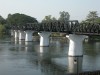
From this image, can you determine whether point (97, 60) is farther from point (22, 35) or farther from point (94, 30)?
point (22, 35)

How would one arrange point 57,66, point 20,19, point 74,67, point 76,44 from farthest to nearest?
1. point 20,19
2. point 76,44
3. point 57,66
4. point 74,67

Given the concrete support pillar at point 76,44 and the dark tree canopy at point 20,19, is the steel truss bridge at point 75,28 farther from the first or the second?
the dark tree canopy at point 20,19

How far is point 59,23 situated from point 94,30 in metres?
16.9

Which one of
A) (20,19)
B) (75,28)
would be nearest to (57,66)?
(75,28)

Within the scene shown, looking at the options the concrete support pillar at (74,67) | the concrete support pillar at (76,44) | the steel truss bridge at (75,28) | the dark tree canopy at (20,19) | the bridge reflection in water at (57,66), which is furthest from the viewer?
the dark tree canopy at (20,19)

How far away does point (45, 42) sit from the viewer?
83.8 m

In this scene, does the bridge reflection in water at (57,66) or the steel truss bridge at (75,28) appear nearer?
the bridge reflection in water at (57,66)

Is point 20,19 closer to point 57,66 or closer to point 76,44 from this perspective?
point 76,44

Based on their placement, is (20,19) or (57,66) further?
(20,19)

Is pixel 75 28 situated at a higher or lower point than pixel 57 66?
higher

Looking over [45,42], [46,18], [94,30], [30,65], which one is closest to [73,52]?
[94,30]

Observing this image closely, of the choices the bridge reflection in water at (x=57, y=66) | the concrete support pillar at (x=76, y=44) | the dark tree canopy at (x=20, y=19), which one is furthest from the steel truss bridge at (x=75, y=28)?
the dark tree canopy at (x=20, y=19)

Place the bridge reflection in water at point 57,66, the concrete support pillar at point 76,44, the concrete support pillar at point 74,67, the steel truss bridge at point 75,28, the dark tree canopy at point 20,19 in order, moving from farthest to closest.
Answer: the dark tree canopy at point 20,19 < the concrete support pillar at point 76,44 < the steel truss bridge at point 75,28 < the bridge reflection in water at point 57,66 < the concrete support pillar at point 74,67

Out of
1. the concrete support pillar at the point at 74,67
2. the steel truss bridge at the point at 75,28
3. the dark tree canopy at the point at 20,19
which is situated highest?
the dark tree canopy at the point at 20,19
